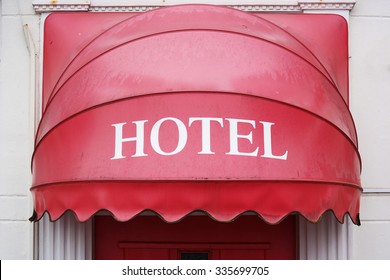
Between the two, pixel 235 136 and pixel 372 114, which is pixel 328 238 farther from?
pixel 235 136

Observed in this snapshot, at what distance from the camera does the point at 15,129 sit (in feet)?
19.6

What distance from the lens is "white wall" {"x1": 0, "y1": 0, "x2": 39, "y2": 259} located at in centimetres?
590

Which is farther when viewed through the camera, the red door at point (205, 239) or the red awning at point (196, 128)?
the red door at point (205, 239)

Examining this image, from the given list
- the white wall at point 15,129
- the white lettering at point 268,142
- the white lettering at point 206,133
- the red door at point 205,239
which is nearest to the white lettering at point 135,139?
the white lettering at point 206,133

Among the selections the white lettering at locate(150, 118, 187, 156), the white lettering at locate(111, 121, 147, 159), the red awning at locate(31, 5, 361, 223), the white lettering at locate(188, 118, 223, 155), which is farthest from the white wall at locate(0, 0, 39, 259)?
the white lettering at locate(188, 118, 223, 155)

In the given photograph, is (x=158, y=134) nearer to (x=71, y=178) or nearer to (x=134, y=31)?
(x=71, y=178)

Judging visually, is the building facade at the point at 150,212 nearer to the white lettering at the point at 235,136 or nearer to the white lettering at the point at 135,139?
the white lettering at the point at 135,139

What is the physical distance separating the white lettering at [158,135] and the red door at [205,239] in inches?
65.2

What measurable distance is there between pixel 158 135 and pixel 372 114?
2.57m

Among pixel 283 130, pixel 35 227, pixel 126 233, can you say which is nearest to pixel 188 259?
pixel 126 233

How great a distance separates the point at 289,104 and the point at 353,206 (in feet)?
3.42

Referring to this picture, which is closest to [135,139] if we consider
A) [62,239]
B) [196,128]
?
[196,128]

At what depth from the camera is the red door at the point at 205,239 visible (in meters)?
5.91

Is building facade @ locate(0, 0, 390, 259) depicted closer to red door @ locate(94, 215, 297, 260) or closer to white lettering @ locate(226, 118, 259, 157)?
red door @ locate(94, 215, 297, 260)
